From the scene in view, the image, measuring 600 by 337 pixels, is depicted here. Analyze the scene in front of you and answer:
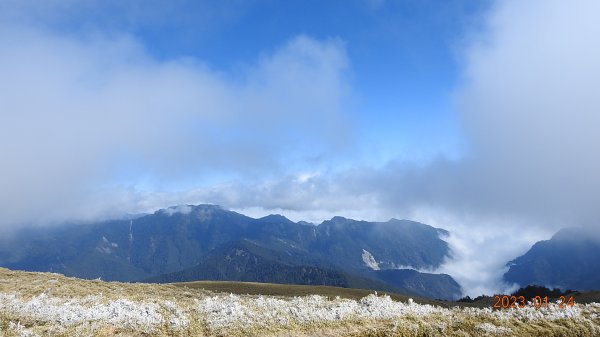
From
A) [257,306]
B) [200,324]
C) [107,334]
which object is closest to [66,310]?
[107,334]

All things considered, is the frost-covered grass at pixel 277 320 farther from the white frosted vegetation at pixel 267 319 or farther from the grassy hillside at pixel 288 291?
the grassy hillside at pixel 288 291

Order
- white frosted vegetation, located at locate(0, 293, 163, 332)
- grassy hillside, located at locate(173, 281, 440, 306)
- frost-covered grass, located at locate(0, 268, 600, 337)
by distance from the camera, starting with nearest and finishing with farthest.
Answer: frost-covered grass, located at locate(0, 268, 600, 337) < white frosted vegetation, located at locate(0, 293, 163, 332) < grassy hillside, located at locate(173, 281, 440, 306)

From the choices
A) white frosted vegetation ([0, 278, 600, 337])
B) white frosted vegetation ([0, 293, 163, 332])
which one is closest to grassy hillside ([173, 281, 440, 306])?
white frosted vegetation ([0, 278, 600, 337])

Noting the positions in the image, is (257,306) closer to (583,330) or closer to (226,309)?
(226,309)

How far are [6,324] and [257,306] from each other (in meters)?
12.9

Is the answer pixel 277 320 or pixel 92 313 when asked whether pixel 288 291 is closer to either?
pixel 277 320

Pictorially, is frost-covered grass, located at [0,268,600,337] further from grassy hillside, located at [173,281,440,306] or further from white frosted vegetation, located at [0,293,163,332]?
grassy hillside, located at [173,281,440,306]

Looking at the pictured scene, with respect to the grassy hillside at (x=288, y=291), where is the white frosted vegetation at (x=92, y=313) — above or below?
above

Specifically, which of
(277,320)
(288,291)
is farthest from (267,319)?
(288,291)

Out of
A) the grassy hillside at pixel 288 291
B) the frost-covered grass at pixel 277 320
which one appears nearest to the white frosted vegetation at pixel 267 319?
the frost-covered grass at pixel 277 320

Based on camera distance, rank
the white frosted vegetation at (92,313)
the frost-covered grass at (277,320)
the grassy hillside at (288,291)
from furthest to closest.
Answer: the grassy hillside at (288,291) → the white frosted vegetation at (92,313) → the frost-covered grass at (277,320)

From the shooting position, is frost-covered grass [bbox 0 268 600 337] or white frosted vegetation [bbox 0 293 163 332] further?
white frosted vegetation [bbox 0 293 163 332]

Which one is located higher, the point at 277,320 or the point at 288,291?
the point at 277,320

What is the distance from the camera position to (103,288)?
1698 inches
